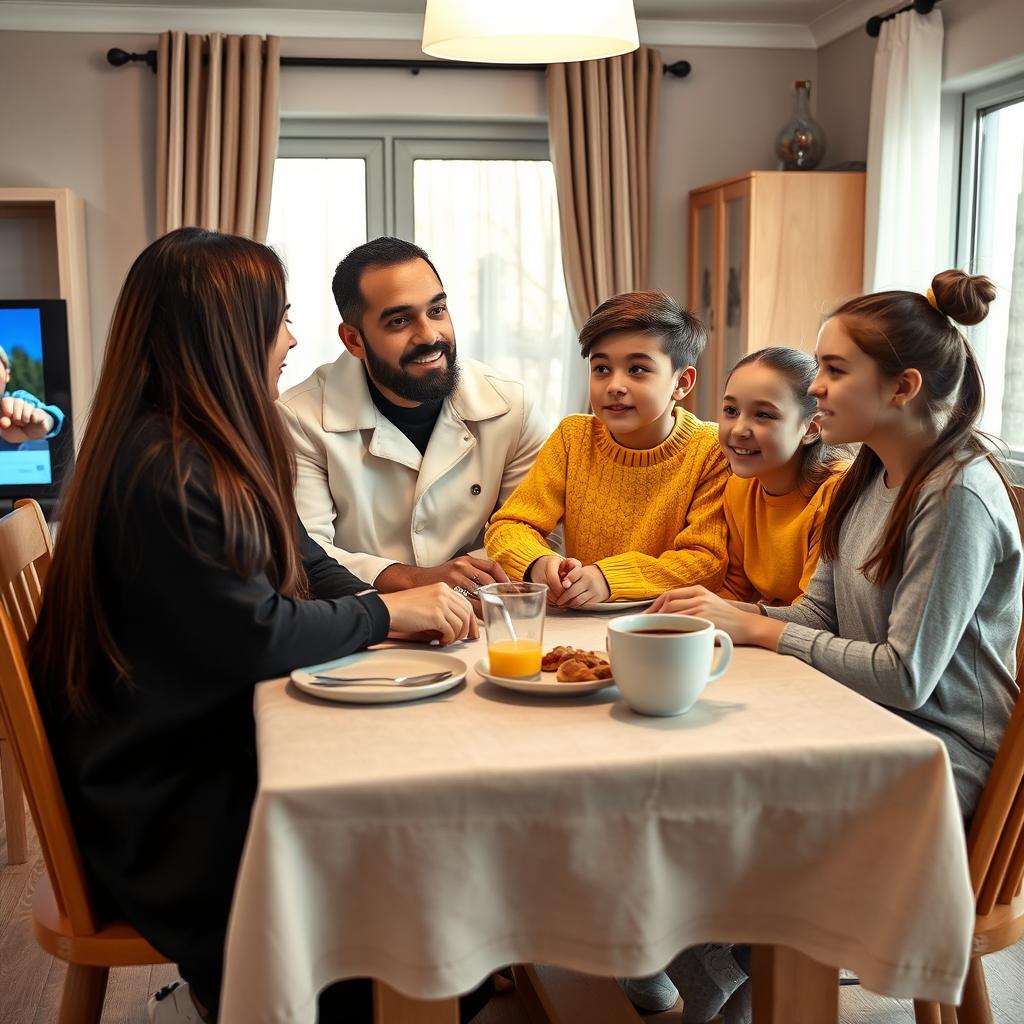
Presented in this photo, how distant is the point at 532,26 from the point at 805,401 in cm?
74

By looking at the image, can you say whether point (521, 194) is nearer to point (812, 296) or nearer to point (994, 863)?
point (812, 296)

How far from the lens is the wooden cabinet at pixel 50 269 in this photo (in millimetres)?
4293

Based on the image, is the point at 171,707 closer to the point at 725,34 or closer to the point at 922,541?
the point at 922,541

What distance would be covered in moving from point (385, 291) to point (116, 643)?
113 cm

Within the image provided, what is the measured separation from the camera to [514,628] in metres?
1.31

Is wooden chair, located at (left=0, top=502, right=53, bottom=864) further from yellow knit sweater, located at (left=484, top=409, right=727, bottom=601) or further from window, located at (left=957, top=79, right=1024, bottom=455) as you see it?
window, located at (left=957, top=79, right=1024, bottom=455)

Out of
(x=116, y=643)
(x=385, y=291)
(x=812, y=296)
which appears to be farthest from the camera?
(x=812, y=296)

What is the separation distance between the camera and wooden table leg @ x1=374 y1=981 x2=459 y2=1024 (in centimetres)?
114

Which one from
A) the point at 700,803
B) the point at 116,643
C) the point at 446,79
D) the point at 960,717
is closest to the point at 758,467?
the point at 960,717

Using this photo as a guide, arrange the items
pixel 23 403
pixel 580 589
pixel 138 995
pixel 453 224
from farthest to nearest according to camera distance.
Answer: pixel 453 224 < pixel 23 403 < pixel 138 995 < pixel 580 589

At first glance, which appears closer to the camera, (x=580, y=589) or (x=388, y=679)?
(x=388, y=679)

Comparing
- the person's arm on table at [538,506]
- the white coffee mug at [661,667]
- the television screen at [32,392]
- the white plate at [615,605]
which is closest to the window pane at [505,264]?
the television screen at [32,392]

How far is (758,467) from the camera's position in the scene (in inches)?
69.6

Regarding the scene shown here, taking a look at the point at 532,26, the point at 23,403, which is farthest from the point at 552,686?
the point at 23,403
